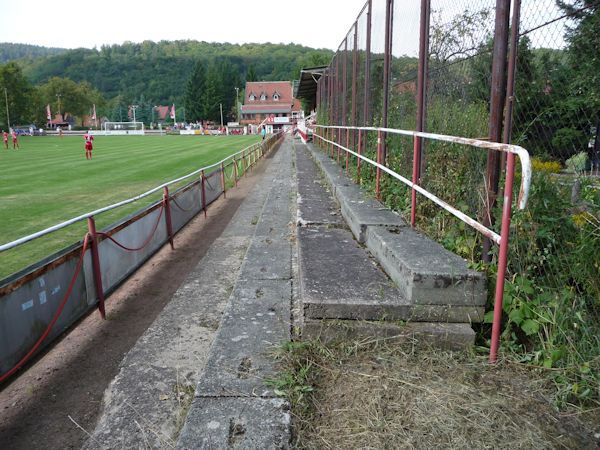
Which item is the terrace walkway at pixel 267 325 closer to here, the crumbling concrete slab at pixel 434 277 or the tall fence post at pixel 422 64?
the crumbling concrete slab at pixel 434 277

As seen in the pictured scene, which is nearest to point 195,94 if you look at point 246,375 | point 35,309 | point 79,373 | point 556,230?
point 35,309

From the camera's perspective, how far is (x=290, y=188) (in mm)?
12367

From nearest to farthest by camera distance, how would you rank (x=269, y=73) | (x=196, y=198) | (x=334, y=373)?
(x=334, y=373), (x=196, y=198), (x=269, y=73)

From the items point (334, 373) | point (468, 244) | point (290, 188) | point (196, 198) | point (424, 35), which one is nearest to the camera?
point (334, 373)

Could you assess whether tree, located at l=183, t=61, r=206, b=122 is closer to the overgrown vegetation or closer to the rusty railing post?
the overgrown vegetation

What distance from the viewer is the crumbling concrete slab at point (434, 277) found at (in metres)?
3.05

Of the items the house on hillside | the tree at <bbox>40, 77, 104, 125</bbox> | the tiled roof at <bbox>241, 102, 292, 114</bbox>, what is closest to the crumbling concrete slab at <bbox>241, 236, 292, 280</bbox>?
the house on hillside

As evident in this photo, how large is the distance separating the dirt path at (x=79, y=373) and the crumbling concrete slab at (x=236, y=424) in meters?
0.98

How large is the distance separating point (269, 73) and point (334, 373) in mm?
160208

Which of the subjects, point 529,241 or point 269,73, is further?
point 269,73

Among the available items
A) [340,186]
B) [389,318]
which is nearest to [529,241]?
[389,318]

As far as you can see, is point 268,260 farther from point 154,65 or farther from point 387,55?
point 154,65

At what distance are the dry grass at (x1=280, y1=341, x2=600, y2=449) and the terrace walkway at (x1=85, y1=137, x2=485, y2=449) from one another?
13 centimetres

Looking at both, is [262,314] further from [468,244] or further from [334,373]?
[468,244]
